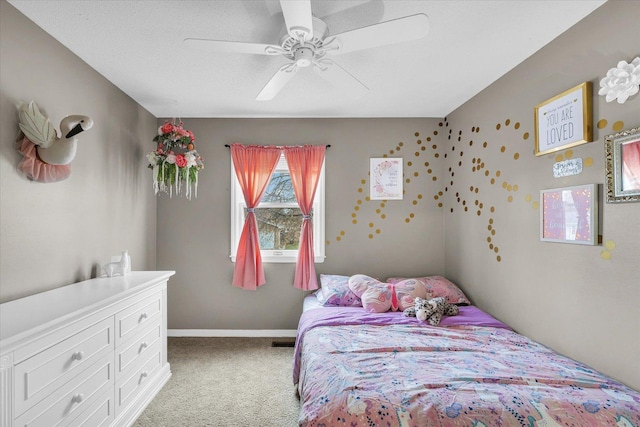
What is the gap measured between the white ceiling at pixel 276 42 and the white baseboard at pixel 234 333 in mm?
2398

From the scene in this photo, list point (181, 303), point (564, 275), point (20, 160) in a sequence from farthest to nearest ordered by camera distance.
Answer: point (181, 303) → point (564, 275) → point (20, 160)

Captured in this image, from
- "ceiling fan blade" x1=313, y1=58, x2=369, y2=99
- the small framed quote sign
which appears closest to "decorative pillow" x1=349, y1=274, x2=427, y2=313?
the small framed quote sign

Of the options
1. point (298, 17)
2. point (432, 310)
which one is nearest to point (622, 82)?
point (298, 17)

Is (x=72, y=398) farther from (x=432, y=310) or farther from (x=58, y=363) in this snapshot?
(x=432, y=310)

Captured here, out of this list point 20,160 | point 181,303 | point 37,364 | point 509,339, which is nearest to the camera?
point 37,364

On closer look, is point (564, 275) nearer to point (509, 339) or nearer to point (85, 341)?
point (509, 339)

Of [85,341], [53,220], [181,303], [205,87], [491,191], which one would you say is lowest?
[181,303]

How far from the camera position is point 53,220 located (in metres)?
2.11

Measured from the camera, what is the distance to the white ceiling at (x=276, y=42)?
5.86ft

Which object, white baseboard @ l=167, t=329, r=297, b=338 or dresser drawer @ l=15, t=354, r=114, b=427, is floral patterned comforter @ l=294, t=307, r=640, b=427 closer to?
dresser drawer @ l=15, t=354, r=114, b=427

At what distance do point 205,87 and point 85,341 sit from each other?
2083 mm

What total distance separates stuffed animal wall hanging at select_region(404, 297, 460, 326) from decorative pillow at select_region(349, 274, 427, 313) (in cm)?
15

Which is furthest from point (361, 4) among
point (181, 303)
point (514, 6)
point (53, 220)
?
point (181, 303)

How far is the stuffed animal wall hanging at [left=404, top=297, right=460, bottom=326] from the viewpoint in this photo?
269cm
